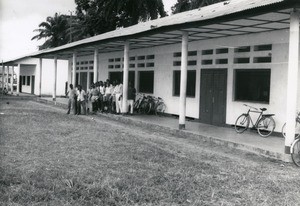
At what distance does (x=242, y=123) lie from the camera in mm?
13078

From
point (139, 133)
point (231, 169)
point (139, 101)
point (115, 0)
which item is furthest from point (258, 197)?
point (115, 0)

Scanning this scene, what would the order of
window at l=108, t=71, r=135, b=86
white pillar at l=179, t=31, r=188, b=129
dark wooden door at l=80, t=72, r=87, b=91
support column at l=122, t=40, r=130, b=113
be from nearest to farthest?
white pillar at l=179, t=31, r=188, b=129
support column at l=122, t=40, r=130, b=113
window at l=108, t=71, r=135, b=86
dark wooden door at l=80, t=72, r=87, b=91

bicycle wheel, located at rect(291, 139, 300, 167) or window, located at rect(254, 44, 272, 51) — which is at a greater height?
window, located at rect(254, 44, 272, 51)

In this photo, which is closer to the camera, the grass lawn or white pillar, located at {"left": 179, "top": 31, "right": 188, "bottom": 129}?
the grass lawn

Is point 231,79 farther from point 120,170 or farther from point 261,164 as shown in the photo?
point 120,170

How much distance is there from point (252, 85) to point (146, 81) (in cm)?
729

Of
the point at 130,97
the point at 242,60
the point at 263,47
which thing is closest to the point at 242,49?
the point at 242,60

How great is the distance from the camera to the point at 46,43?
52062 mm

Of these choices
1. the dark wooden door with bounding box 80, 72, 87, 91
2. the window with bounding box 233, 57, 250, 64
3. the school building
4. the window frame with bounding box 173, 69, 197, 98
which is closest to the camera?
the school building

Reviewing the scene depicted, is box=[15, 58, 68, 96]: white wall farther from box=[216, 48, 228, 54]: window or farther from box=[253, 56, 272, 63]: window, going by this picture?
box=[253, 56, 272, 63]: window

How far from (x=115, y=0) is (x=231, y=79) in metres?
24.1

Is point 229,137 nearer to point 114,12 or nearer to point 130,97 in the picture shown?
point 130,97

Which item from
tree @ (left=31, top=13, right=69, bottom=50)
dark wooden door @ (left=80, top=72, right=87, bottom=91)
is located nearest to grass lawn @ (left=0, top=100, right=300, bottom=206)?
dark wooden door @ (left=80, top=72, right=87, bottom=91)

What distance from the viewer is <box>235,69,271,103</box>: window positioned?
12758mm
